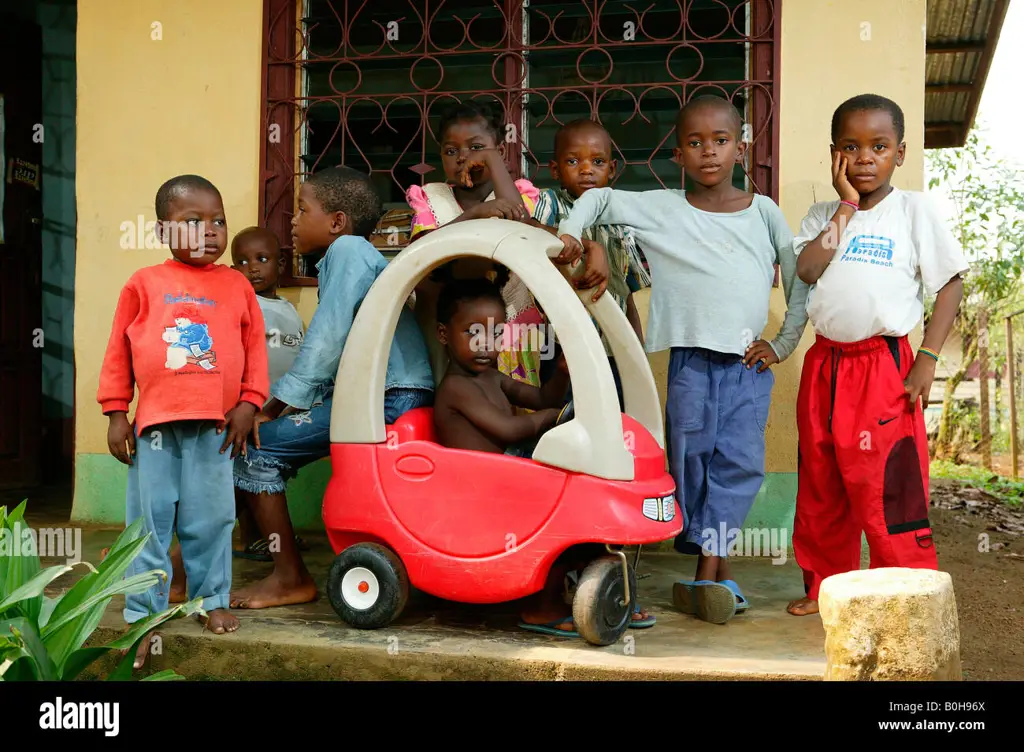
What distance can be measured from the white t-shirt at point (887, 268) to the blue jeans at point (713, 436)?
379 mm

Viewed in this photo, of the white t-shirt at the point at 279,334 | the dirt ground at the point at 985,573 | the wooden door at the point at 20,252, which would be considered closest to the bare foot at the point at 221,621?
the white t-shirt at the point at 279,334

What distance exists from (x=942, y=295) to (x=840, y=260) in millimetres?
343

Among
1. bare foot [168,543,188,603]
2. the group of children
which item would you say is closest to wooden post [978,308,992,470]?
the group of children

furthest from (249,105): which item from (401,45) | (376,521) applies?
(376,521)

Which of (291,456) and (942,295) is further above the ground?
(942,295)

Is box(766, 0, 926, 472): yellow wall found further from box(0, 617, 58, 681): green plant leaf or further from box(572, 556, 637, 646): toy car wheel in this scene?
box(0, 617, 58, 681): green plant leaf

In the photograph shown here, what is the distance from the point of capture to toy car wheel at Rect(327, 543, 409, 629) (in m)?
2.97

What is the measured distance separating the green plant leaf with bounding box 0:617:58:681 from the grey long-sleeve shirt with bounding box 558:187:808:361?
6.42ft

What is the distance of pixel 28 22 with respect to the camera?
623cm

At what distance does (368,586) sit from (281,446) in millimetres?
641

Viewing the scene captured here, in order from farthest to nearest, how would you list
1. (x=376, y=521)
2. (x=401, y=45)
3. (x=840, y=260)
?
(x=401, y=45) < (x=840, y=260) < (x=376, y=521)

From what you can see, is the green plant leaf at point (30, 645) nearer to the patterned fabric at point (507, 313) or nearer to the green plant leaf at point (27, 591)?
the green plant leaf at point (27, 591)

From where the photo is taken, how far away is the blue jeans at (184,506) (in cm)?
294

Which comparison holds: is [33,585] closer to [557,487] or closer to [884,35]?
[557,487]
